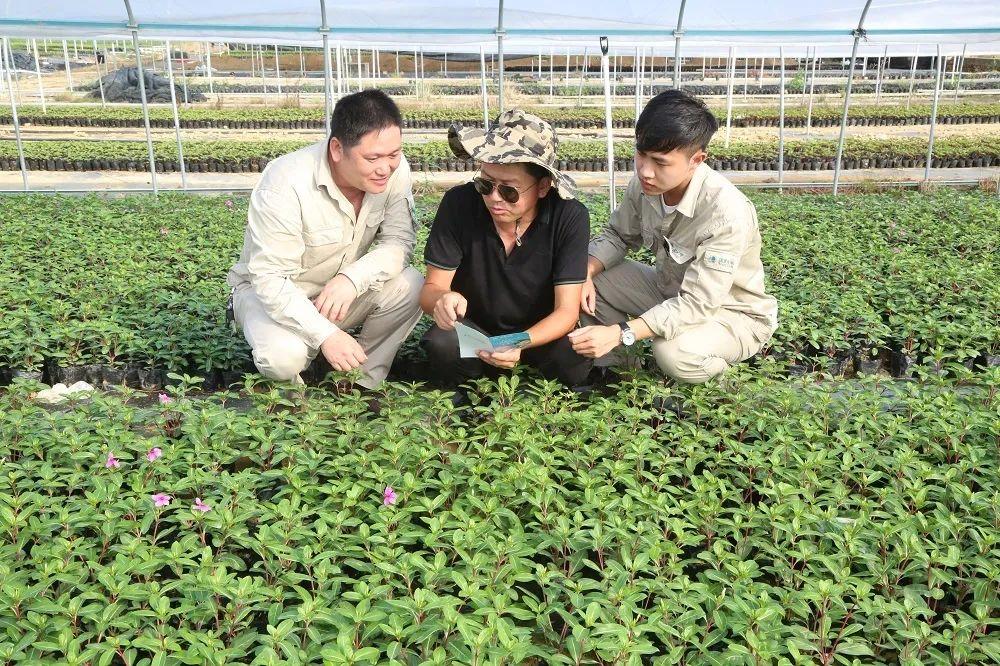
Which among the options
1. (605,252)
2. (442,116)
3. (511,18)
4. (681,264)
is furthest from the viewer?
(442,116)

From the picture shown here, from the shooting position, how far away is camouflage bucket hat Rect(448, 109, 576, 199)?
327 centimetres

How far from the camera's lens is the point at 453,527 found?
262 centimetres

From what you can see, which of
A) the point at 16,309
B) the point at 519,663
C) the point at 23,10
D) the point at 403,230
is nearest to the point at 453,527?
the point at 519,663

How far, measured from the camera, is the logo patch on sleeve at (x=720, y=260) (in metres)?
3.62

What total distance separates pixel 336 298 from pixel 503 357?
77 centimetres

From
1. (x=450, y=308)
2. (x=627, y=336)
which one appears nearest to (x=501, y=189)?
(x=450, y=308)

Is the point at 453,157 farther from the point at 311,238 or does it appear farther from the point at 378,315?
the point at 311,238

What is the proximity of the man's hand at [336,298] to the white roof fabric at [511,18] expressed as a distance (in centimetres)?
509

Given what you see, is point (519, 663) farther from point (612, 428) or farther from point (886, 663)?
point (612, 428)

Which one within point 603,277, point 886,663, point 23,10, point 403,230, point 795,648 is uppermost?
point 23,10

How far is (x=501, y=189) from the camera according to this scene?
338 cm

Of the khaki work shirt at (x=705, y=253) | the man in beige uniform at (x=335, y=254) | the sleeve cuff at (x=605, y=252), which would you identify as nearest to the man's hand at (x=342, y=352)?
the man in beige uniform at (x=335, y=254)

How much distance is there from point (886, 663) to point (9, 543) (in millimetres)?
2422

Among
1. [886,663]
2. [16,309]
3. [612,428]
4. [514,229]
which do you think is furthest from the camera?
[16,309]
